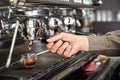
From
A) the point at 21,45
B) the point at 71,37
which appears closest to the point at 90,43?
the point at 71,37

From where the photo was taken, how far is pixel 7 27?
1.53 meters

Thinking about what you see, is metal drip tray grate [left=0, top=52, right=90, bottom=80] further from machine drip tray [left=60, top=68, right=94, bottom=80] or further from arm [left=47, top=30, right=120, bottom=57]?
arm [left=47, top=30, right=120, bottom=57]

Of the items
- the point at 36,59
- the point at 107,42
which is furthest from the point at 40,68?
the point at 107,42

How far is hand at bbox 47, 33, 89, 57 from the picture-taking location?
4.07 feet

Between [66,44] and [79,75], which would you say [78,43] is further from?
[79,75]

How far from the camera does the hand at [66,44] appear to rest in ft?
4.07

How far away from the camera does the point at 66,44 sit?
4.34 feet

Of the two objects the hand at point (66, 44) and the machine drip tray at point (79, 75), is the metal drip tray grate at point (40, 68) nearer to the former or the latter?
the machine drip tray at point (79, 75)

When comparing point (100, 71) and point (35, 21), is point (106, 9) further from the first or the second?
point (35, 21)

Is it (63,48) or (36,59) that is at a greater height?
(63,48)

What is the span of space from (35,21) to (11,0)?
193mm

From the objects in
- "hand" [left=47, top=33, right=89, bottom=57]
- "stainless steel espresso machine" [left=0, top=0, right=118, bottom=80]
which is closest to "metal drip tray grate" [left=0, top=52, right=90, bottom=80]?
"stainless steel espresso machine" [left=0, top=0, right=118, bottom=80]

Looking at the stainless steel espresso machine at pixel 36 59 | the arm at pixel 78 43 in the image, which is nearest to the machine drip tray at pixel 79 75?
the stainless steel espresso machine at pixel 36 59

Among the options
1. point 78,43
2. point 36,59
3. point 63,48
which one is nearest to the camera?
point 63,48
